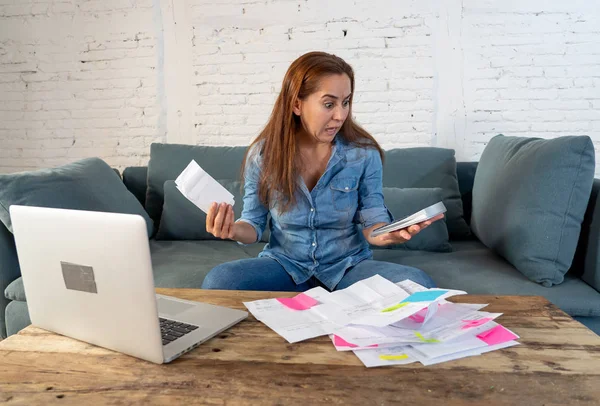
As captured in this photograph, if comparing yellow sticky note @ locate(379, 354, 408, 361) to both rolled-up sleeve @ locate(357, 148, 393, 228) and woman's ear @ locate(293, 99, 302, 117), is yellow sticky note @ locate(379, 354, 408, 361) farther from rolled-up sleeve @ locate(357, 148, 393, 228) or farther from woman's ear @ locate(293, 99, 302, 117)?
woman's ear @ locate(293, 99, 302, 117)

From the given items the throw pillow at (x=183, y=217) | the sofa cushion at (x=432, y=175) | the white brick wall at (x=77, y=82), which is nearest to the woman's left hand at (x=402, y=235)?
the sofa cushion at (x=432, y=175)

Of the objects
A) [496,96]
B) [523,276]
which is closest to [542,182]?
[523,276]

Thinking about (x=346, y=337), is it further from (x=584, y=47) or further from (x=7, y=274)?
(x=584, y=47)

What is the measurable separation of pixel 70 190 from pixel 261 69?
1.29m

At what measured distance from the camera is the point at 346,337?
103cm

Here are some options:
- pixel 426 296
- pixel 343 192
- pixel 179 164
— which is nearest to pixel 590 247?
pixel 343 192

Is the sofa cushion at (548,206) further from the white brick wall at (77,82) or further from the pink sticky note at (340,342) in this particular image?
the white brick wall at (77,82)

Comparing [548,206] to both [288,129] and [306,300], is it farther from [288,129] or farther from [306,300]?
[306,300]

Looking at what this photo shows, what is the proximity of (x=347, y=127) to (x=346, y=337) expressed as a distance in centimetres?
101

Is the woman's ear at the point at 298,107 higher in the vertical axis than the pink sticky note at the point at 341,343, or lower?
higher

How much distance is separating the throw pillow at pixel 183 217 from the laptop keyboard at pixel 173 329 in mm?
1366

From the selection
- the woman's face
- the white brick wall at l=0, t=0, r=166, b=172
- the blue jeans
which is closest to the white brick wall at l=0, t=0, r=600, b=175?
the white brick wall at l=0, t=0, r=166, b=172

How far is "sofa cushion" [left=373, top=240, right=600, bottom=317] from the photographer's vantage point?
172cm

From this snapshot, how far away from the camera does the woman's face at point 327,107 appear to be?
67.3 inches
